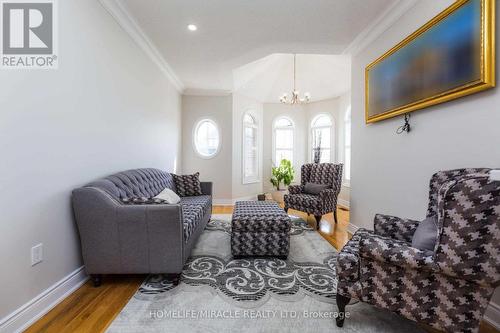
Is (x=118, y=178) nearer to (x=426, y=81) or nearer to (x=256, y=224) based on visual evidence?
(x=256, y=224)

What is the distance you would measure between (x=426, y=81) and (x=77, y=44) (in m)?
3.06

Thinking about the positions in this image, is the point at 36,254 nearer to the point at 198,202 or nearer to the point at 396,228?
the point at 198,202

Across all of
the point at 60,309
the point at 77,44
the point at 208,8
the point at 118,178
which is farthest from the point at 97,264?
the point at 208,8

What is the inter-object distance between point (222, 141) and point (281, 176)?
176 cm

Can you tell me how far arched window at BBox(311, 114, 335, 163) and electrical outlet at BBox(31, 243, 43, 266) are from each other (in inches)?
212

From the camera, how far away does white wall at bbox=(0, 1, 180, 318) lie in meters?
1.38

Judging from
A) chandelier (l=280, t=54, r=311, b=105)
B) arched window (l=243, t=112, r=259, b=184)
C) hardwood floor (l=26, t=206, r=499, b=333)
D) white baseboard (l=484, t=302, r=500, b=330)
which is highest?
chandelier (l=280, t=54, r=311, b=105)

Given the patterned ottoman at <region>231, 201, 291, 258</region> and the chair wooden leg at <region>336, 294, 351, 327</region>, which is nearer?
the chair wooden leg at <region>336, 294, 351, 327</region>

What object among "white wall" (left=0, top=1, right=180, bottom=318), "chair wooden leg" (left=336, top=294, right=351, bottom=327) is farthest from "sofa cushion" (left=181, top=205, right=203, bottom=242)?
"chair wooden leg" (left=336, top=294, right=351, bottom=327)

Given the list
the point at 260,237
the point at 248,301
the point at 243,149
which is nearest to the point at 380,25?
the point at 260,237

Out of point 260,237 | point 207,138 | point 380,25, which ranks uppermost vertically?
point 380,25

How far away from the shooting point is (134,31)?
2.78 m

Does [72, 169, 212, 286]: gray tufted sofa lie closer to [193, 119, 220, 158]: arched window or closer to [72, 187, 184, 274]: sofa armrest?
[72, 187, 184, 274]: sofa armrest

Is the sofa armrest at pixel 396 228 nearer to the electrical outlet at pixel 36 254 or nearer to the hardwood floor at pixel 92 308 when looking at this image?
the hardwood floor at pixel 92 308
